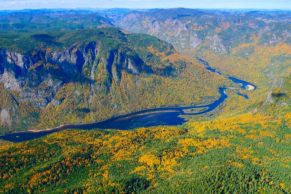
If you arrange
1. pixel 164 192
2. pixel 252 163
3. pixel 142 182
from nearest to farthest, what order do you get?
pixel 164 192 → pixel 142 182 → pixel 252 163

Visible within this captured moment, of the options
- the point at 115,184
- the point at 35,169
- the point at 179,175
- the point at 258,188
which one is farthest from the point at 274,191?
the point at 35,169

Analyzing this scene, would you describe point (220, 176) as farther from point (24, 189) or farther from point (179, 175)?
point (24, 189)

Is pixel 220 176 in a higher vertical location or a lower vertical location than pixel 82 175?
higher

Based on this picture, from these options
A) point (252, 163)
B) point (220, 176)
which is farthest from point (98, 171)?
point (252, 163)

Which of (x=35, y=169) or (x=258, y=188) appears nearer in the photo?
(x=258, y=188)

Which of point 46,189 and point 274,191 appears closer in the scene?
point 274,191

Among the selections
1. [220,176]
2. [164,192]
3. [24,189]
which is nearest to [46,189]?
[24,189]

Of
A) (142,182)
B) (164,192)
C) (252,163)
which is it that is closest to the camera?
(164,192)

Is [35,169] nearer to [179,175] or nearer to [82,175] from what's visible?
[82,175]

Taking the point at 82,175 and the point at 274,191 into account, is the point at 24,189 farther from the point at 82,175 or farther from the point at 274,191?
the point at 274,191
